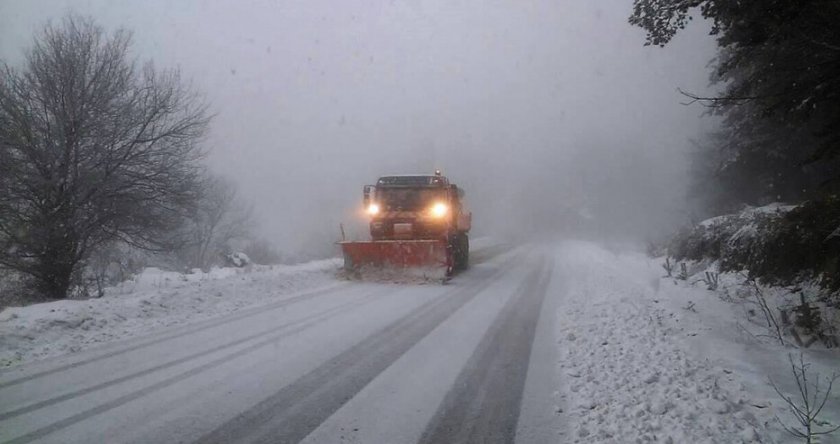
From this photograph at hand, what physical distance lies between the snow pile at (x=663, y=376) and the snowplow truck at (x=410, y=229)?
485cm

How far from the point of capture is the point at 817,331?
5398mm

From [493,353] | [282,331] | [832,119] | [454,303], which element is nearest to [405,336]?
[493,353]

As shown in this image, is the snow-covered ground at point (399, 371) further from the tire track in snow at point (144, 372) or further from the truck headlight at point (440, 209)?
the truck headlight at point (440, 209)

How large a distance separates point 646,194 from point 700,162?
4530 centimetres

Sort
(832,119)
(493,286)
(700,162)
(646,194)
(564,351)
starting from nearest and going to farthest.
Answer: (832,119)
(564,351)
(493,286)
(700,162)
(646,194)

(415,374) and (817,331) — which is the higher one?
(817,331)

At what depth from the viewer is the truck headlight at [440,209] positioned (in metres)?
13.5

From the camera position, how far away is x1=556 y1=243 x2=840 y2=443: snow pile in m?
3.41

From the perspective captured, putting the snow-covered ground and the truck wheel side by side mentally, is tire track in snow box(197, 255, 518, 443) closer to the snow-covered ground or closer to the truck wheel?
the snow-covered ground

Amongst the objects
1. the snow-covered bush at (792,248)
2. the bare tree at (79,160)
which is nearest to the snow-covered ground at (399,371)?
the snow-covered bush at (792,248)

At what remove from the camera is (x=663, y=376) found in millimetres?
4496

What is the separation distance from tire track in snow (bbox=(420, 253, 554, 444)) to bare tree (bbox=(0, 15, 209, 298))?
28.6ft

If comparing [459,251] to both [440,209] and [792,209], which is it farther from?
[792,209]

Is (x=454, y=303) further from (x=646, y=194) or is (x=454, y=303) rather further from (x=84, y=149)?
(x=646, y=194)
